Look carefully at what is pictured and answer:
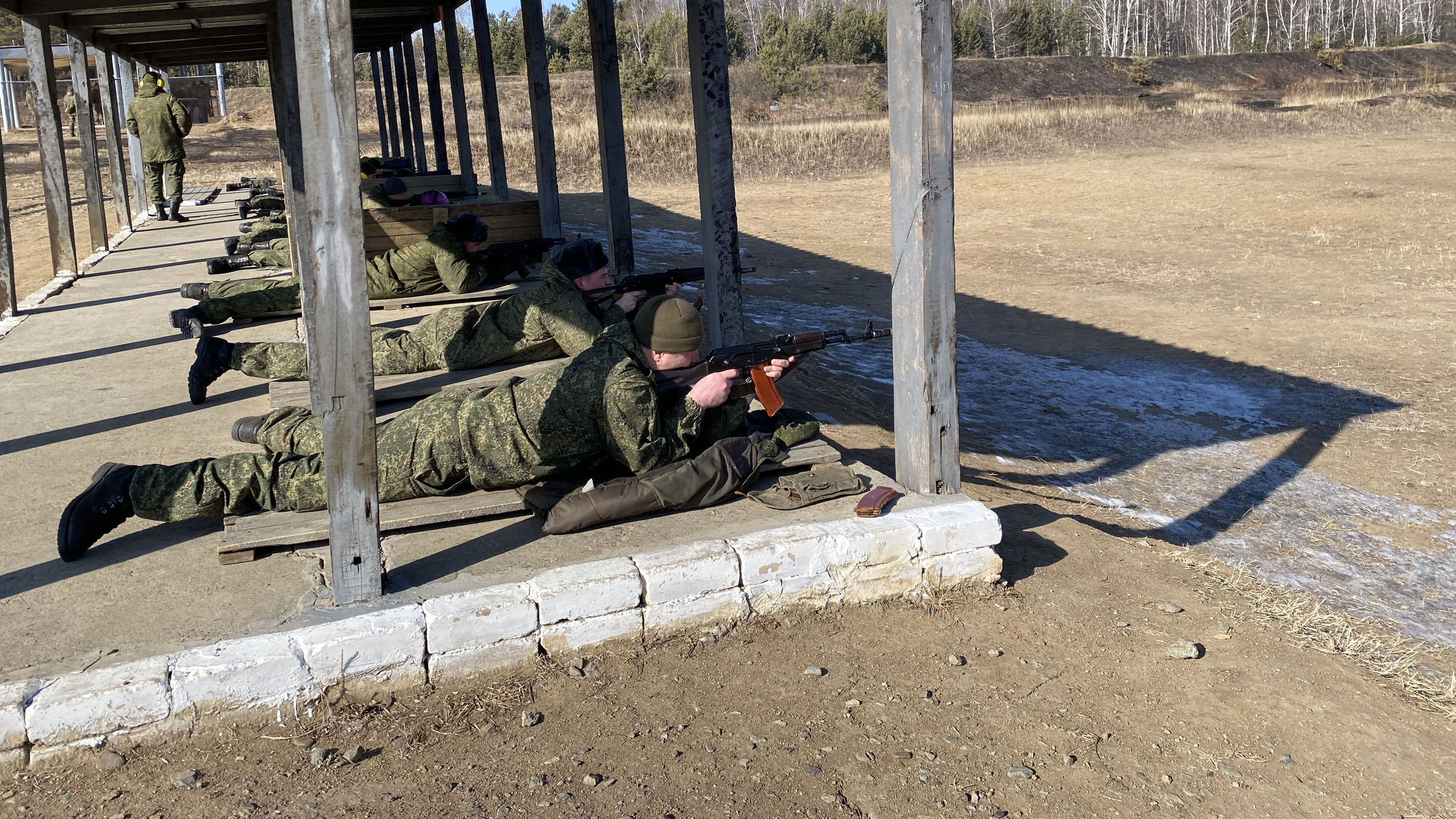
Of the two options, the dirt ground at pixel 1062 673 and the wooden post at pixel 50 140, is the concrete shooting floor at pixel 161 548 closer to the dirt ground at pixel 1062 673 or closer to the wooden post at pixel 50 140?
the dirt ground at pixel 1062 673

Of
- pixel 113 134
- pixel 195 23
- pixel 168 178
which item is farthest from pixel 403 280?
pixel 113 134

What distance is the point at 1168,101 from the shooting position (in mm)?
35031

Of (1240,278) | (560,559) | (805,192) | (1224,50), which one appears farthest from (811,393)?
(1224,50)

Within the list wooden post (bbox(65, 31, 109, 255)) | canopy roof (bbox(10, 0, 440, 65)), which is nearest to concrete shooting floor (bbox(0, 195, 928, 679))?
canopy roof (bbox(10, 0, 440, 65))

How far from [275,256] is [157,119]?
17.7 ft

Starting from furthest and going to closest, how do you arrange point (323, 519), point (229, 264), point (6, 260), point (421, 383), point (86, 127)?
point (86, 127)
point (229, 264)
point (6, 260)
point (421, 383)
point (323, 519)

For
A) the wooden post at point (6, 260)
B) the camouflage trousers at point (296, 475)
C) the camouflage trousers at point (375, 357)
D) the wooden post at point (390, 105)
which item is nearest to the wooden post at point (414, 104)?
the wooden post at point (390, 105)

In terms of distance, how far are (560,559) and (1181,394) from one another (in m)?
6.00

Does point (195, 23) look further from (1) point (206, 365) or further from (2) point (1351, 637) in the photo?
(2) point (1351, 637)

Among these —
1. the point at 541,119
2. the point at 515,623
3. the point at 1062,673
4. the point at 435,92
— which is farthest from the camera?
the point at 435,92

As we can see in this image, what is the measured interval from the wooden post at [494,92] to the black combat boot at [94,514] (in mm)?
4681

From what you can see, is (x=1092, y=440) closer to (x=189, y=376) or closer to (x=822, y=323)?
(x=822, y=323)

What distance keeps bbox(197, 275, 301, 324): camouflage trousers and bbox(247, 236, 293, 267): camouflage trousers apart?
1715 millimetres

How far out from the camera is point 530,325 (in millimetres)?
5340
